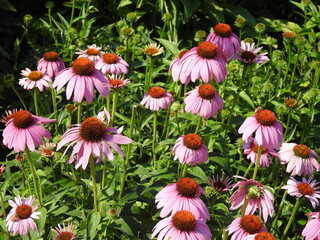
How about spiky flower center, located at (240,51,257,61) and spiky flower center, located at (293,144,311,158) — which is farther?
spiky flower center, located at (240,51,257,61)

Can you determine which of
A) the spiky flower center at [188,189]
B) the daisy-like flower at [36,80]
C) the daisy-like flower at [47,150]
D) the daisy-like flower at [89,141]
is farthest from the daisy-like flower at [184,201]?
the daisy-like flower at [36,80]

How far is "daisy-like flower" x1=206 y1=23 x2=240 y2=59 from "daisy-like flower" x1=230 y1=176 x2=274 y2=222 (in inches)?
26.4

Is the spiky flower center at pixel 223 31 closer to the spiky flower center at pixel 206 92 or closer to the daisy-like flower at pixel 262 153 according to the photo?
the spiky flower center at pixel 206 92

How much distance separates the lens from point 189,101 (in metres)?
1.90

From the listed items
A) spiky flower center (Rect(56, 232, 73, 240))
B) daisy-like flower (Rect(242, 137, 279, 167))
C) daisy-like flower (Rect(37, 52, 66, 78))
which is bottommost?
spiky flower center (Rect(56, 232, 73, 240))

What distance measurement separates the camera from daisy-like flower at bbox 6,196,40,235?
1.68 m

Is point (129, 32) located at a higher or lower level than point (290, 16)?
higher

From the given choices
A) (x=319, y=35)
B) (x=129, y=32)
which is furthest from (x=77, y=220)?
(x=319, y=35)

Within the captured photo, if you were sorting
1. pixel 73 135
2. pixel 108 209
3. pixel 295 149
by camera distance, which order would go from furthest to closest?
pixel 295 149 < pixel 108 209 < pixel 73 135

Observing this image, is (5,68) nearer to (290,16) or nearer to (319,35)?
(319,35)

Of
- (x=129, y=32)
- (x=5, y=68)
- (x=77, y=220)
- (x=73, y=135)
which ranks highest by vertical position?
(x=73, y=135)

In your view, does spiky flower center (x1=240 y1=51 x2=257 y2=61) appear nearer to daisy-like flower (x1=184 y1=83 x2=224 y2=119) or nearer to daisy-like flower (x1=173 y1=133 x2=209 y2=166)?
daisy-like flower (x1=184 y1=83 x2=224 y2=119)

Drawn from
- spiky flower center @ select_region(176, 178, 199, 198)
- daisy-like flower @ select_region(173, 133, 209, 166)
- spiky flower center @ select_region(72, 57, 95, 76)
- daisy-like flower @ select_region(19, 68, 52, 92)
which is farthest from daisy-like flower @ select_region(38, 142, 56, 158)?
spiky flower center @ select_region(176, 178, 199, 198)

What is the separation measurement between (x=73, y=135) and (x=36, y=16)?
125 inches
